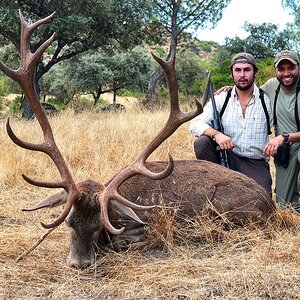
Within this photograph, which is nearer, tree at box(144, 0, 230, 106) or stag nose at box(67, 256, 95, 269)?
stag nose at box(67, 256, 95, 269)

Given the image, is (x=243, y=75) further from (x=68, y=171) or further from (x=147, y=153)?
(x=68, y=171)

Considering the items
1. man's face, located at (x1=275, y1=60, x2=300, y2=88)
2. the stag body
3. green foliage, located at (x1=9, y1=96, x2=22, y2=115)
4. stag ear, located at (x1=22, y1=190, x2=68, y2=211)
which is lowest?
green foliage, located at (x1=9, y1=96, x2=22, y2=115)

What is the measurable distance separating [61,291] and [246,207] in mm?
2048

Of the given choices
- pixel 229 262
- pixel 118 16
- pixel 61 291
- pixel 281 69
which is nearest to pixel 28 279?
pixel 61 291

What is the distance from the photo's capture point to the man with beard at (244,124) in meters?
6.03

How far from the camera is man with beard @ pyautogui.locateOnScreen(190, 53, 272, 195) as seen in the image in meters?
6.03

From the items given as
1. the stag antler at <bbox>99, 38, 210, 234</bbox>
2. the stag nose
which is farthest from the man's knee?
the stag nose

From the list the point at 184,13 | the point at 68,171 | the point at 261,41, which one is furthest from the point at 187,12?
the point at 68,171

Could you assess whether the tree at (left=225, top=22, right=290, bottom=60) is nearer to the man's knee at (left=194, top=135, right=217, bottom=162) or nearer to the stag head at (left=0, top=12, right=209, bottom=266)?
the man's knee at (left=194, top=135, right=217, bottom=162)

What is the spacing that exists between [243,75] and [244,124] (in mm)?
544

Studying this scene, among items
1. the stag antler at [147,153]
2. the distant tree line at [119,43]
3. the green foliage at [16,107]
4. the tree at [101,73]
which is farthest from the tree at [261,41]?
the stag antler at [147,153]

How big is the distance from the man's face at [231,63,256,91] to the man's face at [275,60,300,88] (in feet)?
0.97

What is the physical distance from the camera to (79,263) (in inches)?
161

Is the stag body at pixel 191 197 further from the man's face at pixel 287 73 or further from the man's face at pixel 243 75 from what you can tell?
the man's face at pixel 287 73
